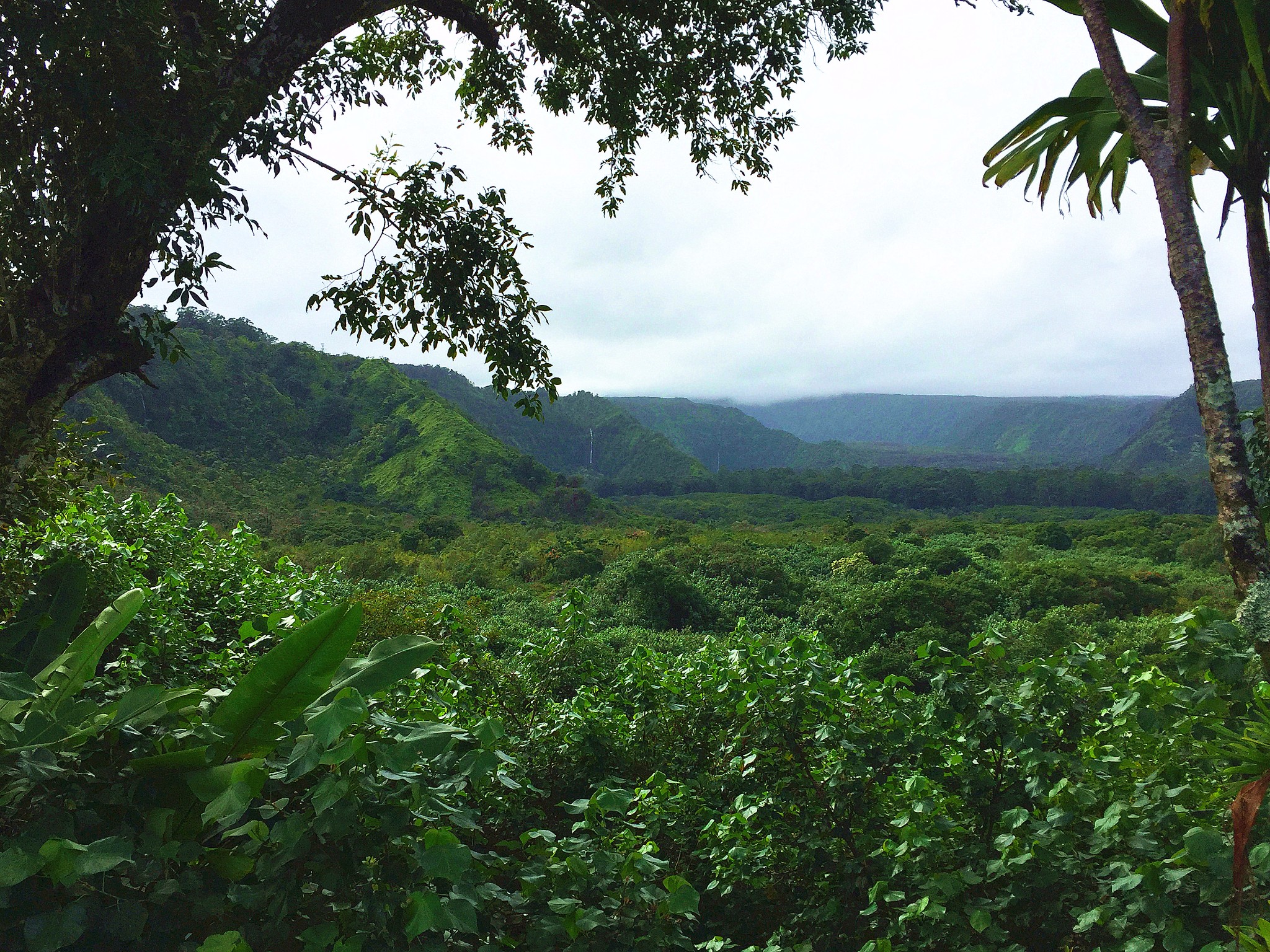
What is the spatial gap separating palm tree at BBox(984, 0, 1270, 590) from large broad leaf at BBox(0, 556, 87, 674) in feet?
12.3

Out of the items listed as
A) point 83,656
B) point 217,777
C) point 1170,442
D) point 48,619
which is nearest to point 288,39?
point 48,619

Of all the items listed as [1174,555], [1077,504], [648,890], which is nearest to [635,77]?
[648,890]

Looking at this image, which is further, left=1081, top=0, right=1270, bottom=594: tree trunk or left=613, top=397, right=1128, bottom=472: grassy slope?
left=613, top=397, right=1128, bottom=472: grassy slope

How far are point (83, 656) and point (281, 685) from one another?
613 millimetres

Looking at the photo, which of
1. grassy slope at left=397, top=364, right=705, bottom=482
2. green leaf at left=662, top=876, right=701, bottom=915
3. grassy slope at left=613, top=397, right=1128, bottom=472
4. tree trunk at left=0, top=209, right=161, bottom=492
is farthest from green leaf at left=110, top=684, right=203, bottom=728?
grassy slope at left=613, top=397, right=1128, bottom=472

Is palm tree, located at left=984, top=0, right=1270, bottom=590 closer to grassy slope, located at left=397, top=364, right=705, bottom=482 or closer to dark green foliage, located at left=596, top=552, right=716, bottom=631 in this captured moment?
dark green foliage, located at left=596, top=552, right=716, bottom=631

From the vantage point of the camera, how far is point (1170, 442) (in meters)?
85.2

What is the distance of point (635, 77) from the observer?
532 cm

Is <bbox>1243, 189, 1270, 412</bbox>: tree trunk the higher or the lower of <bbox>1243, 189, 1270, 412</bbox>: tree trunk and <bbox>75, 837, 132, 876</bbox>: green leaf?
the higher

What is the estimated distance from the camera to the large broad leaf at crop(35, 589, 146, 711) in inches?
74.4

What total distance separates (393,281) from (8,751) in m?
3.32

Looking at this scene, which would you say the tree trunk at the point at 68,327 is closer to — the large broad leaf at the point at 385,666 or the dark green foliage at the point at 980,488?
the large broad leaf at the point at 385,666

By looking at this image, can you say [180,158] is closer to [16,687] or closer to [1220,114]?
[16,687]

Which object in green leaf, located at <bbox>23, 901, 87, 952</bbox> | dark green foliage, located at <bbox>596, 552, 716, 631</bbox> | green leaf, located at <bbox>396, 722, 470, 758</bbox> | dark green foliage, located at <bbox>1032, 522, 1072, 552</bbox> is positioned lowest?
dark green foliage, located at <bbox>1032, 522, 1072, 552</bbox>
